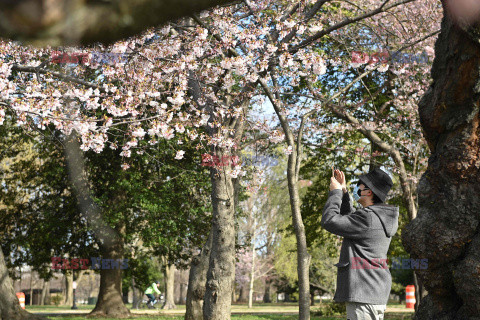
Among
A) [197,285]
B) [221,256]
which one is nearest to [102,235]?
[197,285]

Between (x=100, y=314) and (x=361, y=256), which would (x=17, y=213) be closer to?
(x=100, y=314)

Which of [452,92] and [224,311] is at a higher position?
[452,92]

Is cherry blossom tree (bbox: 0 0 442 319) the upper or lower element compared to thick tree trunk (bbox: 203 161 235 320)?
upper

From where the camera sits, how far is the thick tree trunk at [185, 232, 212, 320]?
13.3 m

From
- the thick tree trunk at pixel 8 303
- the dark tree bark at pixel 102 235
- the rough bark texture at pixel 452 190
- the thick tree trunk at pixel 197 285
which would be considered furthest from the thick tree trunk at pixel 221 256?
the dark tree bark at pixel 102 235

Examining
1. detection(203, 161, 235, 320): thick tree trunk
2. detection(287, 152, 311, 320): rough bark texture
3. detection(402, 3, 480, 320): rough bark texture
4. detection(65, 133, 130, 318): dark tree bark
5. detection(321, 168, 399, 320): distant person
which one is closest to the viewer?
detection(402, 3, 480, 320): rough bark texture

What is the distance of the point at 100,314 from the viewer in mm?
21125

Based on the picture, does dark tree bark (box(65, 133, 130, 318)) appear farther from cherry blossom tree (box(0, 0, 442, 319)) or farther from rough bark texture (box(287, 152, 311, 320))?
rough bark texture (box(287, 152, 311, 320))

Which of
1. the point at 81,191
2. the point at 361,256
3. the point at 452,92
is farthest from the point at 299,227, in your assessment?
the point at 81,191

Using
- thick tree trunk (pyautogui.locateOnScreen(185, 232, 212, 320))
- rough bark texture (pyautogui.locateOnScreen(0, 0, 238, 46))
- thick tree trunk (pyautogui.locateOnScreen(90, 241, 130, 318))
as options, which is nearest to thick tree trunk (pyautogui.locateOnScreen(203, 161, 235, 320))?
thick tree trunk (pyautogui.locateOnScreen(185, 232, 212, 320))

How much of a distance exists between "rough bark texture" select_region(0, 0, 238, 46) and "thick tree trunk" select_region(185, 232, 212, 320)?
1176 centimetres

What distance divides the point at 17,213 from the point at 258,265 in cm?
2828

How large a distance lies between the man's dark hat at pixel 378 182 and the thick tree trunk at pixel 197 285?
8859 mm

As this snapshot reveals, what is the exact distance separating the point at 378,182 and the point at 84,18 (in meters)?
3.59
